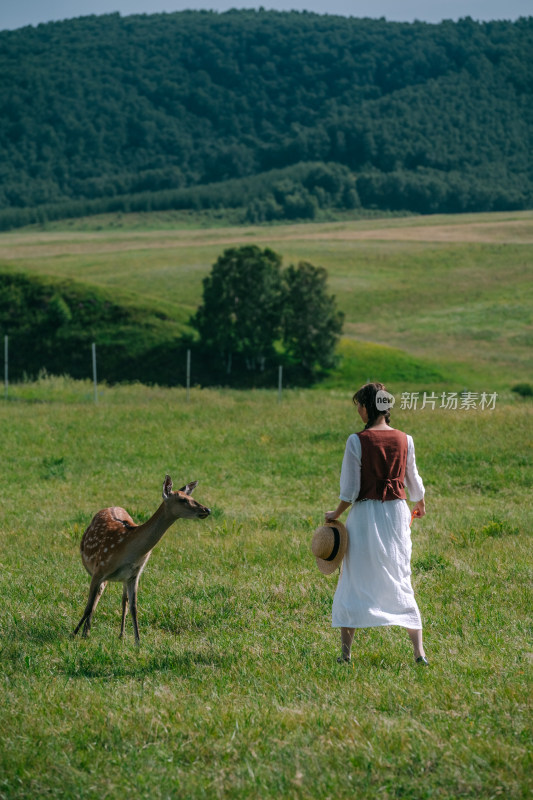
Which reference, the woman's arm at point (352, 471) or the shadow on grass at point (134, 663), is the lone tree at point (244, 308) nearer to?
the shadow on grass at point (134, 663)

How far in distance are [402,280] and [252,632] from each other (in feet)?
250

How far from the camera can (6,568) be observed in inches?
455

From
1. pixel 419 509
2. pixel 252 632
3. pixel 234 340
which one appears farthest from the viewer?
pixel 234 340

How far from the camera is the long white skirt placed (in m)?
7.64

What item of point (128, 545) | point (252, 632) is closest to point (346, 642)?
point (252, 632)

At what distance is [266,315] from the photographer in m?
50.3

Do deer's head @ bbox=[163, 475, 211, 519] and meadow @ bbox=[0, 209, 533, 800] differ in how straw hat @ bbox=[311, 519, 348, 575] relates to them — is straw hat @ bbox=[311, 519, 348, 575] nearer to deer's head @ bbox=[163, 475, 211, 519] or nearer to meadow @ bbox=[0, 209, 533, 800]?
meadow @ bbox=[0, 209, 533, 800]

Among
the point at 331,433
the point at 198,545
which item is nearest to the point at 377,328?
the point at 331,433

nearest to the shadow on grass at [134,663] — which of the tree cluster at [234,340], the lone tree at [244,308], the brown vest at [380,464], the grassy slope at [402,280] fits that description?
the brown vest at [380,464]

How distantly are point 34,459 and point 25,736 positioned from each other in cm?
1549

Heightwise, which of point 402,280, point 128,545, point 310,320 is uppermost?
point 128,545

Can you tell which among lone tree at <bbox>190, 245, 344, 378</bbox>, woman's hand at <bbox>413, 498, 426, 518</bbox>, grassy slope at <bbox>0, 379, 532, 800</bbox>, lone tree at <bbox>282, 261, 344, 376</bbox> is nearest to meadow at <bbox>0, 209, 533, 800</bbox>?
grassy slope at <bbox>0, 379, 532, 800</bbox>

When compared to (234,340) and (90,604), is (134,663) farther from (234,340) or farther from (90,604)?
(234,340)

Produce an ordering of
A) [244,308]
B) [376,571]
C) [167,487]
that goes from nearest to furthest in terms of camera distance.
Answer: [376,571] < [167,487] < [244,308]
